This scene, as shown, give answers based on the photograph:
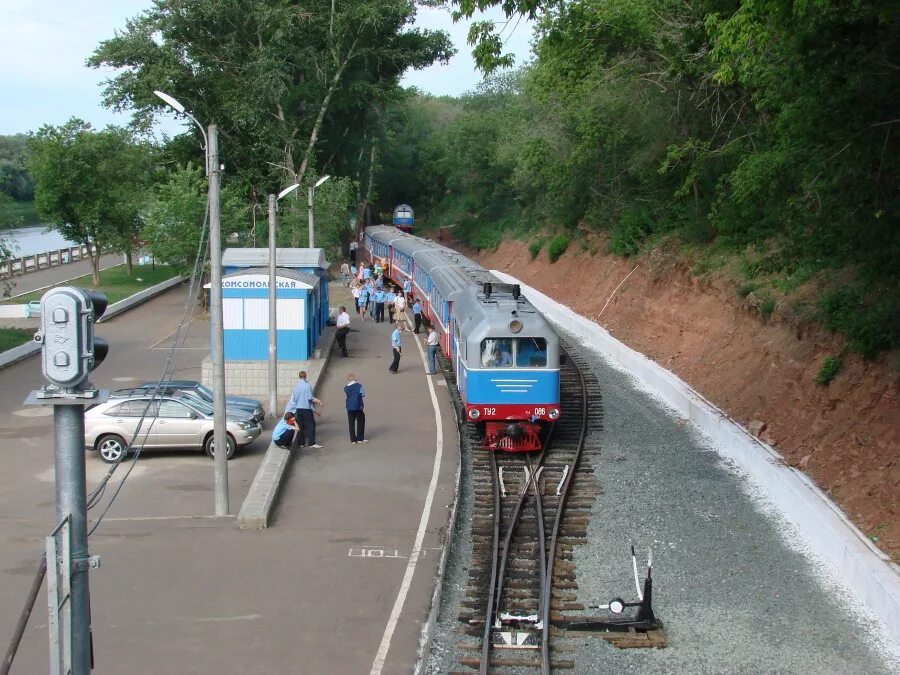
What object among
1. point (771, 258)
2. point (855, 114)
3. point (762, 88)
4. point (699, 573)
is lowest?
point (699, 573)

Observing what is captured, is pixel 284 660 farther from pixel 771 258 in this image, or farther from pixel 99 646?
pixel 771 258

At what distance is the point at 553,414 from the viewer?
16938 millimetres

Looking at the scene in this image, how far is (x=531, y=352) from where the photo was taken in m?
17.1

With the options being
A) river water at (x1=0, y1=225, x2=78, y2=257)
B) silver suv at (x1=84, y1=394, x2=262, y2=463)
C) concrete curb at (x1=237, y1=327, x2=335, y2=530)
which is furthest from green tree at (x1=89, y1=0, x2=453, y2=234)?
river water at (x1=0, y1=225, x2=78, y2=257)

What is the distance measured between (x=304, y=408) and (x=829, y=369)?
958 cm

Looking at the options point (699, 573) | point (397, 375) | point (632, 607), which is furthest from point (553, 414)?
point (397, 375)

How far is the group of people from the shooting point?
1717 cm

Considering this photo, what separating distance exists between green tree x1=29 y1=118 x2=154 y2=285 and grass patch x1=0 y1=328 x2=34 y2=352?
37.9 ft

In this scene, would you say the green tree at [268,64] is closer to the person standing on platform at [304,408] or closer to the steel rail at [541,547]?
the person standing on platform at [304,408]

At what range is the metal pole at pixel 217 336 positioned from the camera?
1336 cm

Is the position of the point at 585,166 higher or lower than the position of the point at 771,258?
higher

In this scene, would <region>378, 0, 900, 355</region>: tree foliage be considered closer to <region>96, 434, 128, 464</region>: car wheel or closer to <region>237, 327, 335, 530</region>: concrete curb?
<region>237, 327, 335, 530</region>: concrete curb

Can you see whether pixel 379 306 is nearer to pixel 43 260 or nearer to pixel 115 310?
pixel 115 310

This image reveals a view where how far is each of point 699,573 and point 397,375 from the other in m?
13.9
